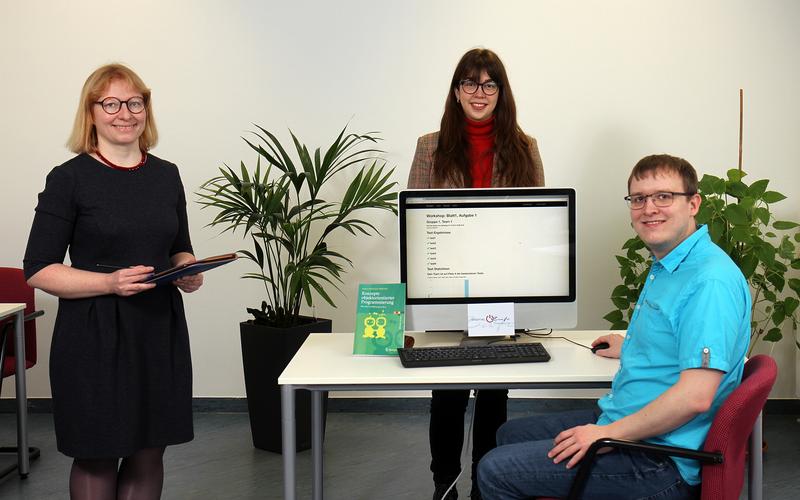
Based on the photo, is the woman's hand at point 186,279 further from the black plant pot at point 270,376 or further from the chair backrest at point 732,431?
the chair backrest at point 732,431

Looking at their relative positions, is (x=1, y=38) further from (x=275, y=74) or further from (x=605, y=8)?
(x=605, y=8)

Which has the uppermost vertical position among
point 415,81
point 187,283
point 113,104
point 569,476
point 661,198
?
point 415,81

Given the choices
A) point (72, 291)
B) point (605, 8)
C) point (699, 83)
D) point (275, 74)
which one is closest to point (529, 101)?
point (605, 8)

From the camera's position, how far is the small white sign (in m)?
2.54

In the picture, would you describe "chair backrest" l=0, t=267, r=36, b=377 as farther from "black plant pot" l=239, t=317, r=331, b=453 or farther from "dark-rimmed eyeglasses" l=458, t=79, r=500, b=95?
"dark-rimmed eyeglasses" l=458, t=79, r=500, b=95

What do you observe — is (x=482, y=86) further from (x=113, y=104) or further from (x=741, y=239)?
(x=741, y=239)

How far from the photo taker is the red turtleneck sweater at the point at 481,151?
2.96 m

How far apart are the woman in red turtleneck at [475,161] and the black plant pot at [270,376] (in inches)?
40.8

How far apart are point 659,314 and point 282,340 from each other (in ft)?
6.99

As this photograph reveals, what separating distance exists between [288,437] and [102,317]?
1.96ft

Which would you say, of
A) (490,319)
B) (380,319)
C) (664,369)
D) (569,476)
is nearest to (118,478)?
(380,319)

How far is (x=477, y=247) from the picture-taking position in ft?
8.44

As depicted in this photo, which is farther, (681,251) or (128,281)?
(128,281)

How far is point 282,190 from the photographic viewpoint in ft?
Answer: 11.8
